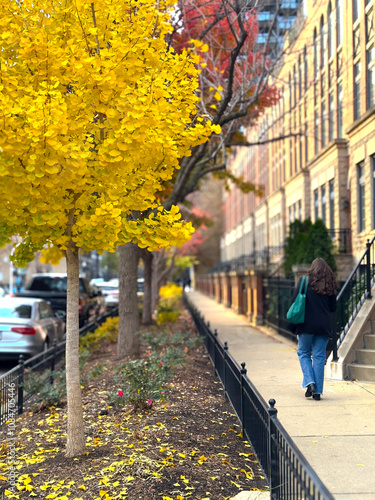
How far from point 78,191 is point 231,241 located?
60938 millimetres

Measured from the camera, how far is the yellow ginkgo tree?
5.14 metres

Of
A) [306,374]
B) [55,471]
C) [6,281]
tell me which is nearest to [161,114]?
[55,471]

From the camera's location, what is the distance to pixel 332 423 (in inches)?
254

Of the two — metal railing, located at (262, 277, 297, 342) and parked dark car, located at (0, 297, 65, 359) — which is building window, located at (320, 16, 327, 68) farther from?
parked dark car, located at (0, 297, 65, 359)

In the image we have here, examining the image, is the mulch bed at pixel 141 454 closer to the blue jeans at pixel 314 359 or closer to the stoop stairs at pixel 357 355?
the blue jeans at pixel 314 359

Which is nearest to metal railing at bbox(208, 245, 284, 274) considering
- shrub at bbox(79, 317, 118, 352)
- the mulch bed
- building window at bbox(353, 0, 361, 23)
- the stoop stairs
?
building window at bbox(353, 0, 361, 23)

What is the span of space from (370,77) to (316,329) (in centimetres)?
1271

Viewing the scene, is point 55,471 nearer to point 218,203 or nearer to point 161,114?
point 161,114

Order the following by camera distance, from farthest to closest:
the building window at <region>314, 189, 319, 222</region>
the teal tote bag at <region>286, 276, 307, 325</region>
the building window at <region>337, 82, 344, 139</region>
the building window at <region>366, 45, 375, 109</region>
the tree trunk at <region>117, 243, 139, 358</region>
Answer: the building window at <region>314, 189, 319, 222</region> → the building window at <region>337, 82, 344, 139</region> → the building window at <region>366, 45, 375, 109</region> → the tree trunk at <region>117, 243, 139, 358</region> → the teal tote bag at <region>286, 276, 307, 325</region>

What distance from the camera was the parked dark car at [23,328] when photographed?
1194 centimetres

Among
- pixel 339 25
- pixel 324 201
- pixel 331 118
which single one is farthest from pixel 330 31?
pixel 324 201

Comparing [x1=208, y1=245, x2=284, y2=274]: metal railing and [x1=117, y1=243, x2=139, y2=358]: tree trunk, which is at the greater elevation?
[x1=208, y1=245, x2=284, y2=274]: metal railing

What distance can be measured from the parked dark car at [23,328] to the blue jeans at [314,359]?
6317 millimetres

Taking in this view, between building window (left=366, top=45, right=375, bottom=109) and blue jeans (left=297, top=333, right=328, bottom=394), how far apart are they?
1217 cm
